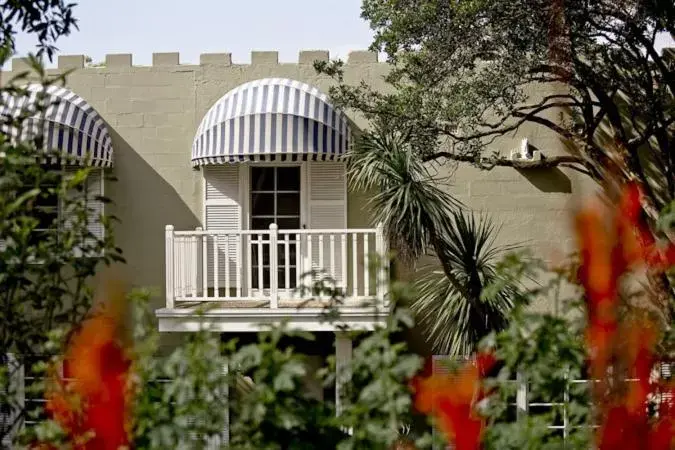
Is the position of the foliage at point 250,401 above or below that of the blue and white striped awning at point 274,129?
below

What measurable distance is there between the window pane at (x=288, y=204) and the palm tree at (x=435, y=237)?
1601 mm

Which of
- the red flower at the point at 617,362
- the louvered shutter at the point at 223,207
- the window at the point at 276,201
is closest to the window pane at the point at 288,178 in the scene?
the window at the point at 276,201

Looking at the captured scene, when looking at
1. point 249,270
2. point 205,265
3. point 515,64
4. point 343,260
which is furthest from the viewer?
point 249,270

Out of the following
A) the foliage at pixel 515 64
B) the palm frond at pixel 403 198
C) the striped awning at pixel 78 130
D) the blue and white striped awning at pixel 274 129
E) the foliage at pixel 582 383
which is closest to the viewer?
the foliage at pixel 582 383

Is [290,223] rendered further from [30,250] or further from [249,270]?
[30,250]

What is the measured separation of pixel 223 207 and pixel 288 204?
0.90 meters

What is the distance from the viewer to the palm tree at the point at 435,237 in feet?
43.5

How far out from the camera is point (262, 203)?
15.5 meters

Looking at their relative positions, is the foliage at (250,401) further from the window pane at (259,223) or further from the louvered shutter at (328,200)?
the window pane at (259,223)

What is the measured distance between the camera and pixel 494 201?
15.4 metres

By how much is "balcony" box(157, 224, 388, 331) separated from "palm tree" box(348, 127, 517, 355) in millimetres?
393

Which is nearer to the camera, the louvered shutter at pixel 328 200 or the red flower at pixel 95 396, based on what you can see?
the red flower at pixel 95 396

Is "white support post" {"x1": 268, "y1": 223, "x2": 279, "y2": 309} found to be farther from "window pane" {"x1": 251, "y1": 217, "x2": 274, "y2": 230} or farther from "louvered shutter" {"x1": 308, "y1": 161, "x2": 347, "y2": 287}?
"window pane" {"x1": 251, "y1": 217, "x2": 274, "y2": 230}

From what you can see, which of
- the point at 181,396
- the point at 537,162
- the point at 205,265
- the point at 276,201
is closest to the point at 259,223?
the point at 276,201
